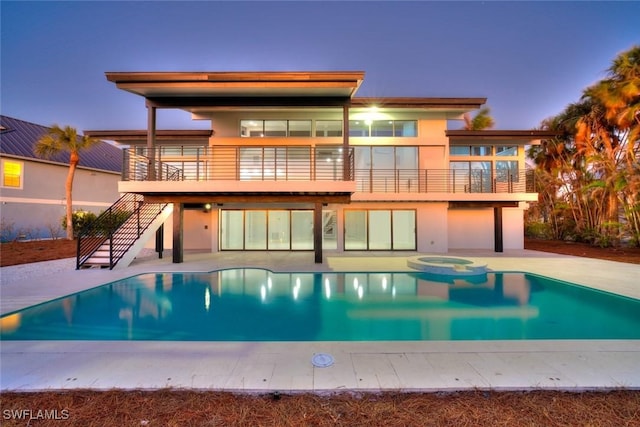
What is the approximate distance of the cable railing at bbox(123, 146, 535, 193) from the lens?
45.0 feet

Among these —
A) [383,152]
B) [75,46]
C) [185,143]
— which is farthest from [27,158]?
[383,152]

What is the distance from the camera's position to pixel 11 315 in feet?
18.4

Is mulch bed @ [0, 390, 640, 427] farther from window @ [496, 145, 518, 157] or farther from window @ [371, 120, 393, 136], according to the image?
window @ [496, 145, 518, 157]

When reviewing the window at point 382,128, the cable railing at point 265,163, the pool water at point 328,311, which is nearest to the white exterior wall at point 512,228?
the pool water at point 328,311

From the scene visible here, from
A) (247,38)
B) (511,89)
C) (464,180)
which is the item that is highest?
(511,89)

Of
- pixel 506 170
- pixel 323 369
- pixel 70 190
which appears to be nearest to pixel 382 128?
pixel 506 170

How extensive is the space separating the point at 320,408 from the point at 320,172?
40.2ft

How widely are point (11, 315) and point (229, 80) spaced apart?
8775 millimetres

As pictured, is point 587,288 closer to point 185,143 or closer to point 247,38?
point 185,143

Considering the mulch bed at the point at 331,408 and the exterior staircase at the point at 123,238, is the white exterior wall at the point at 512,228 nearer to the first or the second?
the mulch bed at the point at 331,408

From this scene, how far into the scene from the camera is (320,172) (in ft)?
46.8

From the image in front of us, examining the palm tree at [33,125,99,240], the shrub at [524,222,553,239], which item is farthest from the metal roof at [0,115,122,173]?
the shrub at [524,222,553,239]

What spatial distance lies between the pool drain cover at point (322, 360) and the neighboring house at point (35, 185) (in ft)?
75.0

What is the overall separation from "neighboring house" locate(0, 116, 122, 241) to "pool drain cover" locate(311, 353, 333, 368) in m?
22.9
